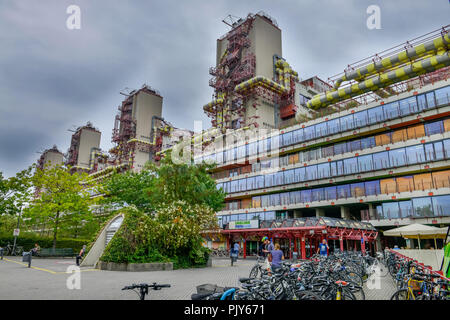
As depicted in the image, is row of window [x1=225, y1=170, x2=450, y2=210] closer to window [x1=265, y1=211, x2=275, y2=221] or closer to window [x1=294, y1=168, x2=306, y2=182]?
window [x1=265, y1=211, x2=275, y2=221]

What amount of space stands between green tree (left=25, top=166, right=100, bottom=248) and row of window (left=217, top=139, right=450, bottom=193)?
17198mm

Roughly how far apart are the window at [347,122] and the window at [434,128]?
8.14m

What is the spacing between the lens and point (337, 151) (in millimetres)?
41438

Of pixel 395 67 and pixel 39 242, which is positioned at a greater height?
pixel 395 67

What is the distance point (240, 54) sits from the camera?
202ft

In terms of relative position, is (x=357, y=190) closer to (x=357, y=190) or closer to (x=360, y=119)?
(x=357, y=190)

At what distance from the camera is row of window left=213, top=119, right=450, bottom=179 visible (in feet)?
114

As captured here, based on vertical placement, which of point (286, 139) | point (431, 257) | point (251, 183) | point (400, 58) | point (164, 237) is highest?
point (400, 58)

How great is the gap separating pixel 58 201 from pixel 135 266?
1951 centimetres

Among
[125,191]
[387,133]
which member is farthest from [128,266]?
[387,133]

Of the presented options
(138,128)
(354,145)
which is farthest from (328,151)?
(138,128)

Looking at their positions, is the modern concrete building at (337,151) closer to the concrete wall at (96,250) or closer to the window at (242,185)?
the window at (242,185)
